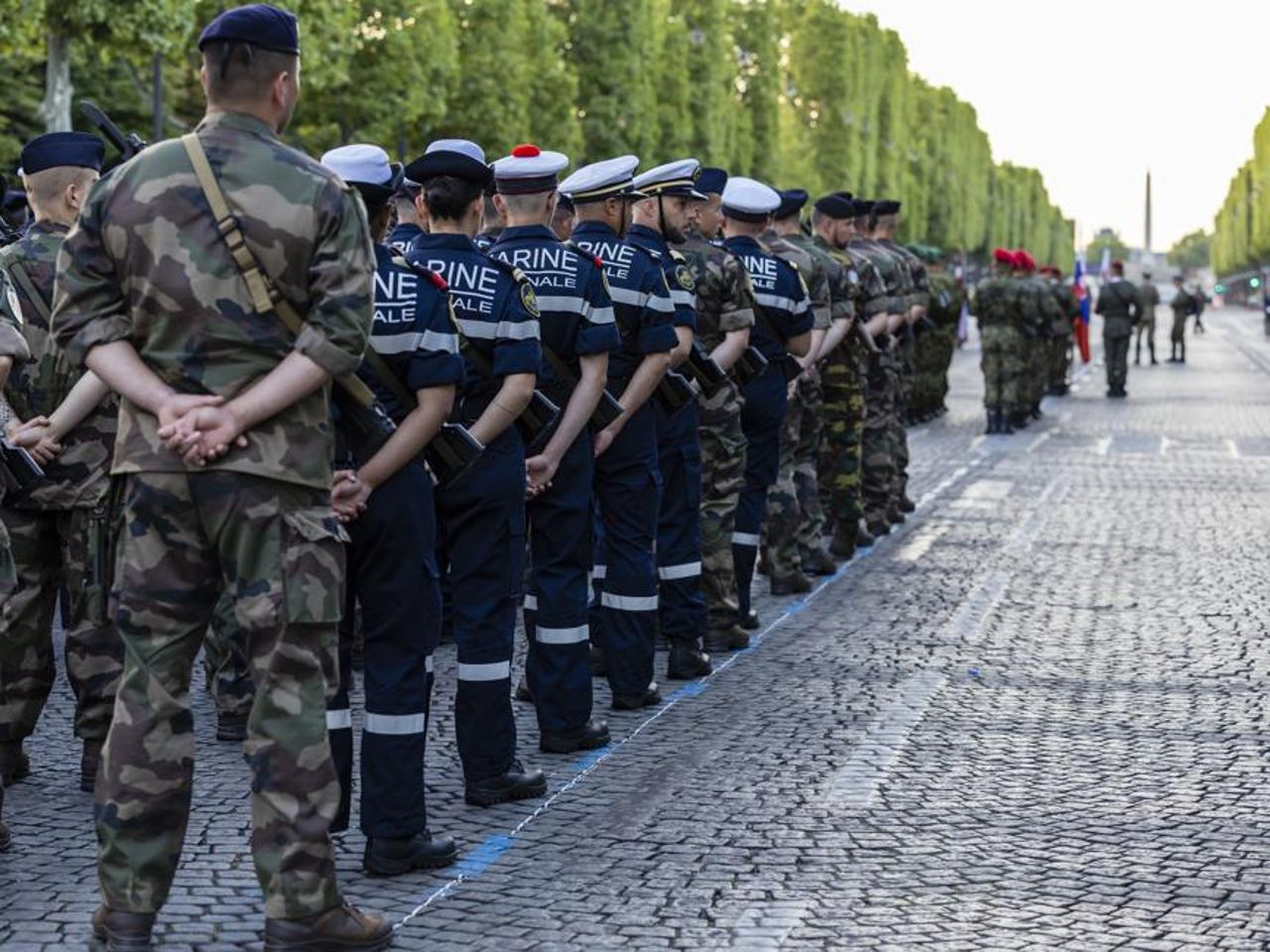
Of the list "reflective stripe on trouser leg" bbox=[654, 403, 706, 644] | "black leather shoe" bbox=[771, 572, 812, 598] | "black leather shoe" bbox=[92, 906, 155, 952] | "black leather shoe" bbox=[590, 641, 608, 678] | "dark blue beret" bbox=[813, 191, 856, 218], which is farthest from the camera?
"dark blue beret" bbox=[813, 191, 856, 218]

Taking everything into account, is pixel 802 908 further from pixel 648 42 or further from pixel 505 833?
pixel 648 42

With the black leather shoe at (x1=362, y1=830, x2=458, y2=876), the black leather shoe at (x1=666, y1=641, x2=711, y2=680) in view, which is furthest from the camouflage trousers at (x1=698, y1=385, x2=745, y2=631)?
the black leather shoe at (x1=362, y1=830, x2=458, y2=876)

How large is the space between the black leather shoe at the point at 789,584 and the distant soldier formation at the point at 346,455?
1.22ft

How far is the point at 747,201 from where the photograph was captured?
1031 cm

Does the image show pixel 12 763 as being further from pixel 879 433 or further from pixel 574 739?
pixel 879 433

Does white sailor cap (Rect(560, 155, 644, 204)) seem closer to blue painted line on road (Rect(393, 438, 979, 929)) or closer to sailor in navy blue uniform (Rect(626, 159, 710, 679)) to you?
sailor in navy blue uniform (Rect(626, 159, 710, 679))

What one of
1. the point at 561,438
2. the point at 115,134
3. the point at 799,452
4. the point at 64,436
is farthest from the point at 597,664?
the point at 115,134

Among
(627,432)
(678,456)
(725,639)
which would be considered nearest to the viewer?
(627,432)

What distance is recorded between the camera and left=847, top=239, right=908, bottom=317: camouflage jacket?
47.4ft

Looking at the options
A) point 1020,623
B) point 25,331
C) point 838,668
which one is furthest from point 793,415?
point 25,331

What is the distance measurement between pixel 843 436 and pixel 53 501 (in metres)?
6.84

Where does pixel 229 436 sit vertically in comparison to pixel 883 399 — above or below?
above

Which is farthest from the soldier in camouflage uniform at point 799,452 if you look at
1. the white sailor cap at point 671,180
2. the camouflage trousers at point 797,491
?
the white sailor cap at point 671,180

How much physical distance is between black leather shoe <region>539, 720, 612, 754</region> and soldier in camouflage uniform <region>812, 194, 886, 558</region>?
5587mm
